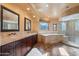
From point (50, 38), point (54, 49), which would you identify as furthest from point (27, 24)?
point (54, 49)

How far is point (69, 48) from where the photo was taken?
2221 mm

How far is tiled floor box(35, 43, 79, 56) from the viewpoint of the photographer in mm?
2144

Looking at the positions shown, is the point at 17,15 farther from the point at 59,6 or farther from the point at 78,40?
the point at 78,40

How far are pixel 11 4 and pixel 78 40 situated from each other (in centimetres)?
140

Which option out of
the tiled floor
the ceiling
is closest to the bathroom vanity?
the tiled floor

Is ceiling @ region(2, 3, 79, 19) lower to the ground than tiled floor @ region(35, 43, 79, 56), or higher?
higher

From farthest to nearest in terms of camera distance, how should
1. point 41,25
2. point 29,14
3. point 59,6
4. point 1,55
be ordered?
1. point 29,14
2. point 41,25
3. point 59,6
4. point 1,55

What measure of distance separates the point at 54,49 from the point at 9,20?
1.10 metres

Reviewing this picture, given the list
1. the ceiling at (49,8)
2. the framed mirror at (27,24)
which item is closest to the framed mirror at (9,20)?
the framed mirror at (27,24)

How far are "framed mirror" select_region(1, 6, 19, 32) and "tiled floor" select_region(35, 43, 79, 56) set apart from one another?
682mm

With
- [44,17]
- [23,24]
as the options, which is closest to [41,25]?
[44,17]

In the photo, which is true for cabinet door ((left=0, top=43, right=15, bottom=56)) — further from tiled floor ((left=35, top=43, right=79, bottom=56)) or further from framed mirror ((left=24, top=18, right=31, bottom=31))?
framed mirror ((left=24, top=18, right=31, bottom=31))

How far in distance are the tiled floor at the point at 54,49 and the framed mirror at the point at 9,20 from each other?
682 millimetres

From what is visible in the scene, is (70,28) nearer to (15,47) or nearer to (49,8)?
(49,8)
